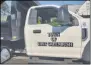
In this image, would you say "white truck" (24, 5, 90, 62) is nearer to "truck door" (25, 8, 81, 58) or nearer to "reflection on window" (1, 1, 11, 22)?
"truck door" (25, 8, 81, 58)

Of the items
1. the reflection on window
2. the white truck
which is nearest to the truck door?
the white truck

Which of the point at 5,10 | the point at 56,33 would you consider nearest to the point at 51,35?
the point at 56,33

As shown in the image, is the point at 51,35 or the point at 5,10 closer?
the point at 51,35

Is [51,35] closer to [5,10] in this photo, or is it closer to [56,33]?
[56,33]

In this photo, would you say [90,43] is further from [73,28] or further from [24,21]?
[24,21]

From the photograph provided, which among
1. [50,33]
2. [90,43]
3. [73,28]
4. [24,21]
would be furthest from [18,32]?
[90,43]

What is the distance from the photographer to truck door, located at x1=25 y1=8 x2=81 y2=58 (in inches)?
214

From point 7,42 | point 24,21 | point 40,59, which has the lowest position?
point 40,59

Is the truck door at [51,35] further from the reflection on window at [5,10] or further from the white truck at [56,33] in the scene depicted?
the reflection on window at [5,10]

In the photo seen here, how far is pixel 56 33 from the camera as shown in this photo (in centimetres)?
548

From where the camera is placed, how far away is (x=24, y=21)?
5.61 metres

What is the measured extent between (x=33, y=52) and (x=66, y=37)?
78 centimetres

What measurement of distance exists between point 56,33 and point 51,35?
0.11 meters

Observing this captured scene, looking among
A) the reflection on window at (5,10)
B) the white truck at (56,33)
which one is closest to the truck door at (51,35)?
the white truck at (56,33)
